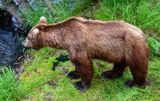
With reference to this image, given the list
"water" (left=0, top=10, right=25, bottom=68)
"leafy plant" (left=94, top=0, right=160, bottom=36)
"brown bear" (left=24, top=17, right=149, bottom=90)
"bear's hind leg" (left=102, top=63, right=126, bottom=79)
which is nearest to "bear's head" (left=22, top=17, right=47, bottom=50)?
"brown bear" (left=24, top=17, right=149, bottom=90)

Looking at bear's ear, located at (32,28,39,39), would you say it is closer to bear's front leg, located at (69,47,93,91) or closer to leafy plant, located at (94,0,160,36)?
bear's front leg, located at (69,47,93,91)

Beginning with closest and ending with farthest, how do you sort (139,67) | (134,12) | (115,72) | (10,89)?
(139,67)
(10,89)
(115,72)
(134,12)

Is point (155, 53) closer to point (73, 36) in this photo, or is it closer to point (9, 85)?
point (73, 36)

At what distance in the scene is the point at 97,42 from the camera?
638cm

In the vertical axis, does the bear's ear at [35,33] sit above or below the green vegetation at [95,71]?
above

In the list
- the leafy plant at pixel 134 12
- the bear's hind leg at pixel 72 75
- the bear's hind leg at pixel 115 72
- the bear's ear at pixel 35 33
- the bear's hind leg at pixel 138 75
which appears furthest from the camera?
the leafy plant at pixel 134 12

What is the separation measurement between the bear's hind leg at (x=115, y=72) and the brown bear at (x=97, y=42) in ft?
0.74

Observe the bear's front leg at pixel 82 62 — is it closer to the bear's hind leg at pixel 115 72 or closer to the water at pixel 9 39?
the bear's hind leg at pixel 115 72

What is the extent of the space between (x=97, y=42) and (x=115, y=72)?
0.93 metres

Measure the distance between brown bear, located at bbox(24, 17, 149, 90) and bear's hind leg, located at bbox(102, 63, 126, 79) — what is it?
225mm

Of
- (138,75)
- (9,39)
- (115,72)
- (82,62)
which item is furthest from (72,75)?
(9,39)

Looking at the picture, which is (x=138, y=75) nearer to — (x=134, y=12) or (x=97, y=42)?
(x=97, y=42)

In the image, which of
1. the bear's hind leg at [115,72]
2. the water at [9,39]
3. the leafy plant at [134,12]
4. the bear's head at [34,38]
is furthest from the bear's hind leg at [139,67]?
the water at [9,39]

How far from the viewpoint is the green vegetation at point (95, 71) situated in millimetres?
6789
